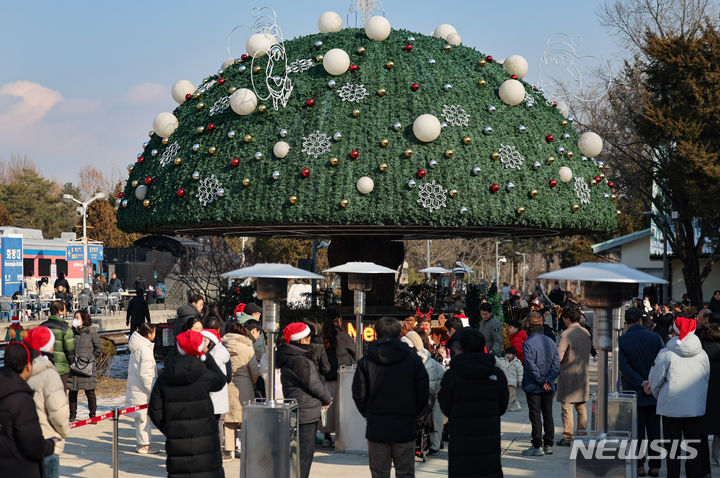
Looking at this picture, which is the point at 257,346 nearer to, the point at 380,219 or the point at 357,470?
the point at 357,470

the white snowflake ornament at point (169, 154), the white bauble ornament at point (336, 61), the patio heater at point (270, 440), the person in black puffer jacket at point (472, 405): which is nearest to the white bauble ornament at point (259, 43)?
the white bauble ornament at point (336, 61)

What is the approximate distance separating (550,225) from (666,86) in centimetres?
1434

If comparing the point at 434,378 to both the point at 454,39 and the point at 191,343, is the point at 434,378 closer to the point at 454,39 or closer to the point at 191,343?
the point at 191,343

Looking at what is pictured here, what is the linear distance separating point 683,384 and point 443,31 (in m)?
12.8

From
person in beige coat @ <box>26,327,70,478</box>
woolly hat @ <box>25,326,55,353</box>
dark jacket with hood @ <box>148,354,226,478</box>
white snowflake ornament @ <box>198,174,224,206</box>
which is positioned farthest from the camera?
white snowflake ornament @ <box>198,174,224,206</box>

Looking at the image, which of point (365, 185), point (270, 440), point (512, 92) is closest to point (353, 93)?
point (365, 185)

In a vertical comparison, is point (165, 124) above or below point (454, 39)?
below

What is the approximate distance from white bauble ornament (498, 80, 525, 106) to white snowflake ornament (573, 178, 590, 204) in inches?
85.2

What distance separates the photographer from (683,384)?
8391 mm

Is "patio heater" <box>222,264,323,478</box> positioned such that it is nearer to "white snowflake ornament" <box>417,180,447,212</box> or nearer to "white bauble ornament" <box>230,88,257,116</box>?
"white snowflake ornament" <box>417,180,447,212</box>

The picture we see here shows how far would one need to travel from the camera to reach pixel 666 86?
92.7ft

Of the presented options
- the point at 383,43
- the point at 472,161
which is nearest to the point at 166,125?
the point at 383,43

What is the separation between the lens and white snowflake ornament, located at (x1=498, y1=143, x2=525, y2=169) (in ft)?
53.8

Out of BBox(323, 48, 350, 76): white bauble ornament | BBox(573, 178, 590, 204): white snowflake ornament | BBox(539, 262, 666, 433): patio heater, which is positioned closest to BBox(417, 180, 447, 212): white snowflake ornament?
BBox(323, 48, 350, 76): white bauble ornament
